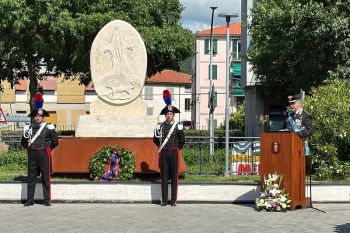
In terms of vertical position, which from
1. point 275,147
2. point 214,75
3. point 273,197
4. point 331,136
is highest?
point 214,75

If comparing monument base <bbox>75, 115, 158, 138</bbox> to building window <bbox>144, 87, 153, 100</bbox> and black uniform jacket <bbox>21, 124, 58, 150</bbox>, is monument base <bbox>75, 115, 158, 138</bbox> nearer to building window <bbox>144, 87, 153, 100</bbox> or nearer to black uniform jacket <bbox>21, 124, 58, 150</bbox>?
black uniform jacket <bbox>21, 124, 58, 150</bbox>

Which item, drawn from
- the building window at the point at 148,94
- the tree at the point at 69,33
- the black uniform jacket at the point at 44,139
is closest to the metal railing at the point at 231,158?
the black uniform jacket at the point at 44,139

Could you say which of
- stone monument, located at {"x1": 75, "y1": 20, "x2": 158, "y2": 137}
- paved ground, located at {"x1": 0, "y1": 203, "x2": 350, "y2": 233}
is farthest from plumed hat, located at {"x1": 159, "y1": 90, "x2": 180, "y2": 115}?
paved ground, located at {"x1": 0, "y1": 203, "x2": 350, "y2": 233}

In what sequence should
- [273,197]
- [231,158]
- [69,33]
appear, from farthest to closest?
[69,33], [231,158], [273,197]

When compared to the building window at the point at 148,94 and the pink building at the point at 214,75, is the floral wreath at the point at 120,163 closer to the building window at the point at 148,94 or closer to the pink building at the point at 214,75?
the pink building at the point at 214,75

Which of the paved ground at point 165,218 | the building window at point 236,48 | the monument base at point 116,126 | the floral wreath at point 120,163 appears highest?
the building window at point 236,48

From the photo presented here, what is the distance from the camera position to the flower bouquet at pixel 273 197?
11633 mm

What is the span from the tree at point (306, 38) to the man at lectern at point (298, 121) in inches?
390

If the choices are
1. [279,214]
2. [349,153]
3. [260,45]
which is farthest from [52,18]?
[279,214]

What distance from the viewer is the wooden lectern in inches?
461

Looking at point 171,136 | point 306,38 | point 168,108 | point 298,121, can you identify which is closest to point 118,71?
point 168,108

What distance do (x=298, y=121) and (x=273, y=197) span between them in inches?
60.2

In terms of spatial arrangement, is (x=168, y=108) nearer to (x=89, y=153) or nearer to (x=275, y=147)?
(x=89, y=153)

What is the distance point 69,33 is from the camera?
84.1 ft
